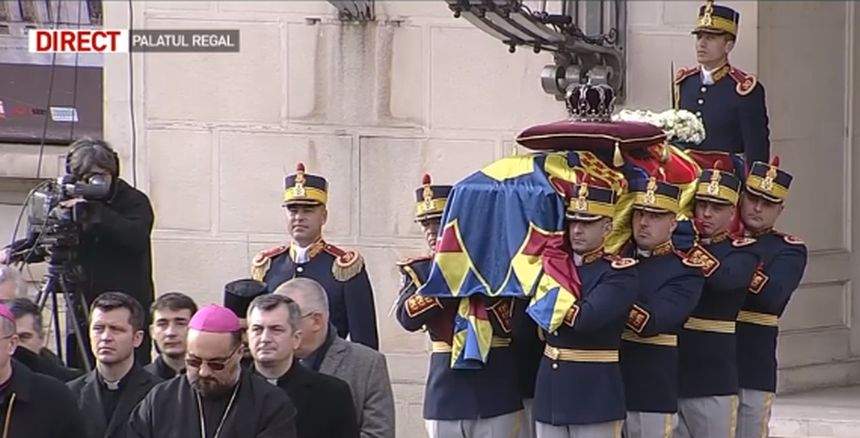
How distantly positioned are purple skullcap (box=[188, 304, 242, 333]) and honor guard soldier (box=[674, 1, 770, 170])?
2847 mm

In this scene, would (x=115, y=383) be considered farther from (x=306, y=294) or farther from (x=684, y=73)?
(x=684, y=73)

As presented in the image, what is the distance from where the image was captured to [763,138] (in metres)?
9.22

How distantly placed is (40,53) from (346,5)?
1.61 metres

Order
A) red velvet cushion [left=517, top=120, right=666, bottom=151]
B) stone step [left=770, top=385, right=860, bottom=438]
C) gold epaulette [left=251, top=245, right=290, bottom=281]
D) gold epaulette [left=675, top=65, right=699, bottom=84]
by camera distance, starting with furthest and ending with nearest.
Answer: stone step [left=770, top=385, right=860, bottom=438] < gold epaulette [left=675, top=65, right=699, bottom=84] < gold epaulette [left=251, top=245, right=290, bottom=281] < red velvet cushion [left=517, top=120, right=666, bottom=151]

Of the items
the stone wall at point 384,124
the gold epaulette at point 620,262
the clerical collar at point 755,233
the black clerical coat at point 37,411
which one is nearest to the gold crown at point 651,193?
the gold epaulette at point 620,262

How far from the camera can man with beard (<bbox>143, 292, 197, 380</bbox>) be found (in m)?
7.74

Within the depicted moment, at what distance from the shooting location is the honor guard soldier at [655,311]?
7793 mm

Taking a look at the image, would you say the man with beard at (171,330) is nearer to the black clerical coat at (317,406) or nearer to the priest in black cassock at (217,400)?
the black clerical coat at (317,406)

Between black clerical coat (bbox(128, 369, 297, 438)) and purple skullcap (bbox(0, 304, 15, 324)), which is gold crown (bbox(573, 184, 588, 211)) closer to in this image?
black clerical coat (bbox(128, 369, 297, 438))

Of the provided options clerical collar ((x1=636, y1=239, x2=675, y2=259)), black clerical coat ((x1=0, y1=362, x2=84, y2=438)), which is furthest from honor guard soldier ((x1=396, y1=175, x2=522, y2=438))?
black clerical coat ((x1=0, y1=362, x2=84, y2=438))

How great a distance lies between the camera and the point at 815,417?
32.7ft

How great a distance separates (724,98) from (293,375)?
277 cm

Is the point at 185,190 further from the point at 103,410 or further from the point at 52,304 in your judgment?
the point at 103,410

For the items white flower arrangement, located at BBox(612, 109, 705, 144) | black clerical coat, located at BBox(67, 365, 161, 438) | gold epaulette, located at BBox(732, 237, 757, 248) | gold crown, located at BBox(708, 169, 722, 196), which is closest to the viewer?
black clerical coat, located at BBox(67, 365, 161, 438)
